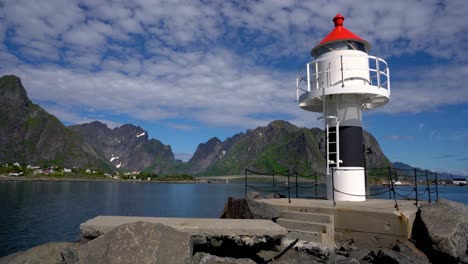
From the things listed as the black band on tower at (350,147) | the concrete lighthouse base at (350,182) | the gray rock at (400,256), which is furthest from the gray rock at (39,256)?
the black band on tower at (350,147)

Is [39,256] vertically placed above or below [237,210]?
below

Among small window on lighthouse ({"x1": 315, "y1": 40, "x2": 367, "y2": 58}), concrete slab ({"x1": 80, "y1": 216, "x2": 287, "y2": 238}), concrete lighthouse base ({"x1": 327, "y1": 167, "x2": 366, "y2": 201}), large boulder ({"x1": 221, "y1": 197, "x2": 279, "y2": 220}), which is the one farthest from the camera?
small window on lighthouse ({"x1": 315, "y1": 40, "x2": 367, "y2": 58})

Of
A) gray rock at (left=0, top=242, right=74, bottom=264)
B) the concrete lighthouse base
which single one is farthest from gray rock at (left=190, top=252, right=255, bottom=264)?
the concrete lighthouse base

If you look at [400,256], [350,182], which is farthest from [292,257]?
[350,182]

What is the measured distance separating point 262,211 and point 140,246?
190 inches

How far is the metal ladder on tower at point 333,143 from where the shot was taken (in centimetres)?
1360

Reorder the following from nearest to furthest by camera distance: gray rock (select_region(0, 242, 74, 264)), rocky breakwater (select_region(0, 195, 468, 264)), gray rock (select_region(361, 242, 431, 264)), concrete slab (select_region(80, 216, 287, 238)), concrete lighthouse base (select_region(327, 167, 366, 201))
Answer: rocky breakwater (select_region(0, 195, 468, 264)), concrete slab (select_region(80, 216, 287, 238)), gray rock (select_region(361, 242, 431, 264)), gray rock (select_region(0, 242, 74, 264)), concrete lighthouse base (select_region(327, 167, 366, 201))

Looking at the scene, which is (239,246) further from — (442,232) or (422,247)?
(442,232)

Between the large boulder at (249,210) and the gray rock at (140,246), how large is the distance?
3.65 meters

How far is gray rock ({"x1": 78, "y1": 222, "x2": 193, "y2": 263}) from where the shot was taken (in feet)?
21.6

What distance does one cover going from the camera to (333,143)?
13914 mm

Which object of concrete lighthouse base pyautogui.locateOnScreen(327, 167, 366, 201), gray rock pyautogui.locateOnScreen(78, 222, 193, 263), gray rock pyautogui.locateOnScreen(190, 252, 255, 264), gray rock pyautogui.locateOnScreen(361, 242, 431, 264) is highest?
concrete lighthouse base pyautogui.locateOnScreen(327, 167, 366, 201)

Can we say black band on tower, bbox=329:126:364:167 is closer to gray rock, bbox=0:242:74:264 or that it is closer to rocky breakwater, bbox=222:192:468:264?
rocky breakwater, bbox=222:192:468:264

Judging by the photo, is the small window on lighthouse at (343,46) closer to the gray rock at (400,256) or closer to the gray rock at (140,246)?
the gray rock at (400,256)
